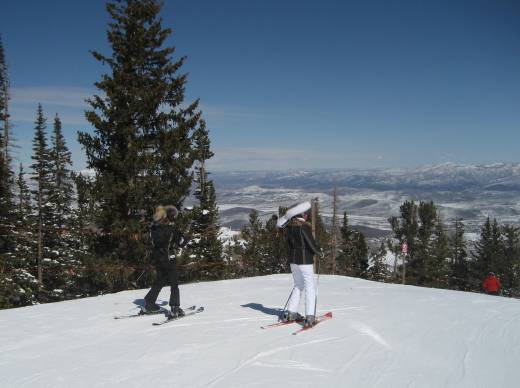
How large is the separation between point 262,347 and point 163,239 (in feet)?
8.94

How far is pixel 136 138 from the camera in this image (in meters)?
16.0

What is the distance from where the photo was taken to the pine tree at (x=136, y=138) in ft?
51.1

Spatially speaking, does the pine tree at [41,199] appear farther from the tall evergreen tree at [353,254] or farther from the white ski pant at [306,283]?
the tall evergreen tree at [353,254]

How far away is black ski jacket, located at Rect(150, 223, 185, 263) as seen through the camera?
734 centimetres

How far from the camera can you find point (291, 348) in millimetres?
5785

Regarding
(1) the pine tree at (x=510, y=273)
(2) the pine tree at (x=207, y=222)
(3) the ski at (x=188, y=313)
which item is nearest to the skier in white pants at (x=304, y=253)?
(3) the ski at (x=188, y=313)

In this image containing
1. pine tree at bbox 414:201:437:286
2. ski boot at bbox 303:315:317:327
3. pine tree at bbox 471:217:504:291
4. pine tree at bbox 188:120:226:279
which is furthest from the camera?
pine tree at bbox 471:217:504:291

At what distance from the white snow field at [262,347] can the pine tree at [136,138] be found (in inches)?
263

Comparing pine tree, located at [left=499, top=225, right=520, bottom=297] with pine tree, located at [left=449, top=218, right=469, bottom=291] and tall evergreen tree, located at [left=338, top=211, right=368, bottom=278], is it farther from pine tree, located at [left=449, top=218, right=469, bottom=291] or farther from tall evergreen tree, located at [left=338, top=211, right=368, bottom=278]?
tall evergreen tree, located at [left=338, top=211, right=368, bottom=278]

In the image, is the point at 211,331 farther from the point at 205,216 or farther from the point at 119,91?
the point at 205,216

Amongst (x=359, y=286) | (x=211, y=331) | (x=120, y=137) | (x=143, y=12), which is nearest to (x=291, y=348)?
(x=211, y=331)

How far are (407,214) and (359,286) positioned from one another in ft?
156

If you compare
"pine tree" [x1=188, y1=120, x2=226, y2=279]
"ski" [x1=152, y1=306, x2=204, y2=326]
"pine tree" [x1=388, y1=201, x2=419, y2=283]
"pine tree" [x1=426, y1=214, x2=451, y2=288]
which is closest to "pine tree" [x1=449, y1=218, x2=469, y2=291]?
"pine tree" [x1=426, y1=214, x2=451, y2=288]

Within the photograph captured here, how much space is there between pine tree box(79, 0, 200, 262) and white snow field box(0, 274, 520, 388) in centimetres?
668
